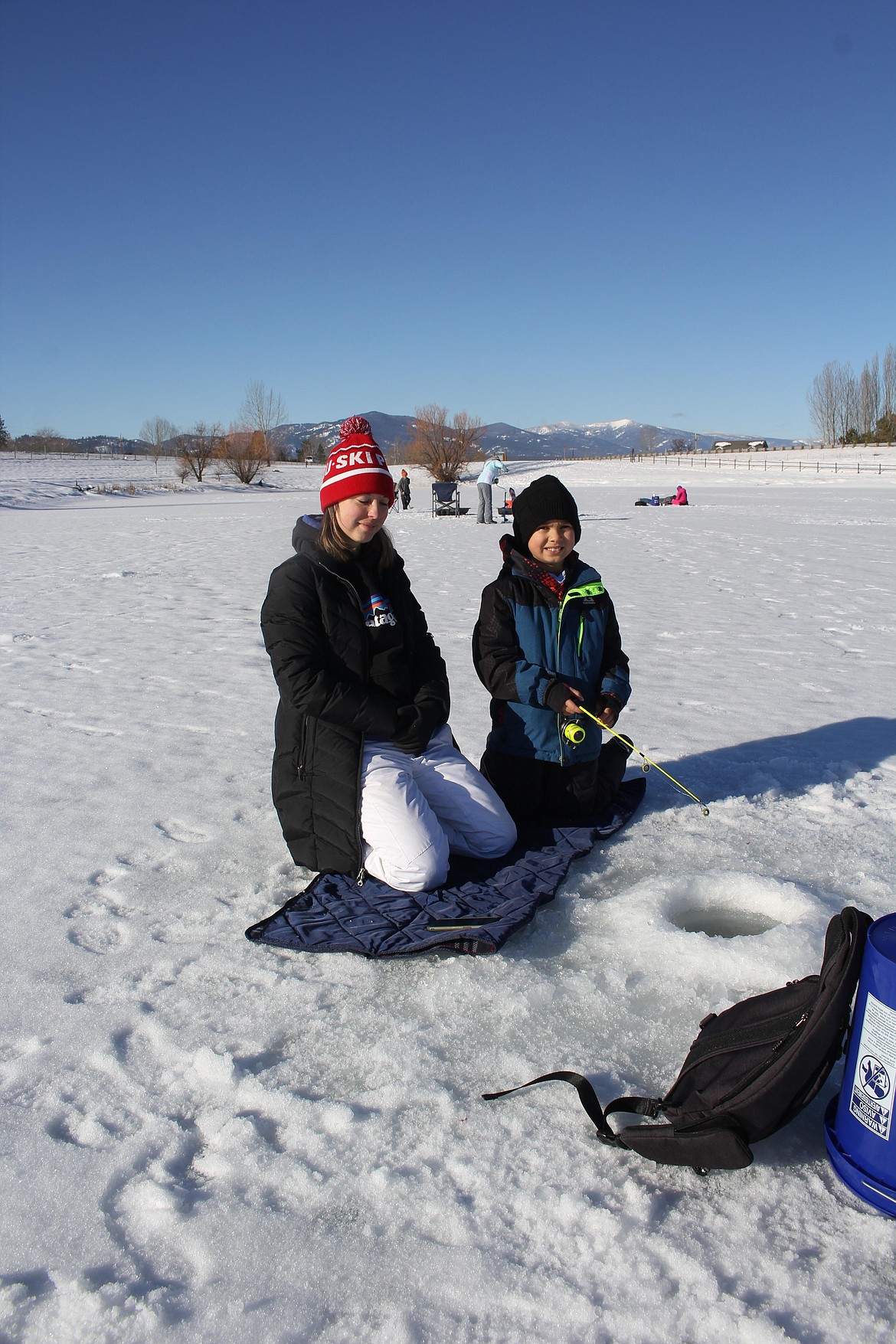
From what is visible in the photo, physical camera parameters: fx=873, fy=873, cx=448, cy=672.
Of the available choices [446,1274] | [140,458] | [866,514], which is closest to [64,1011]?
[446,1274]

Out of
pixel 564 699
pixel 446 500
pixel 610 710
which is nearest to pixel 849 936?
pixel 564 699

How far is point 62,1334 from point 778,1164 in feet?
4.51

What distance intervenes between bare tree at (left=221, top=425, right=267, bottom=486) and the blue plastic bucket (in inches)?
2023

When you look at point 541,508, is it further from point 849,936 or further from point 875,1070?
point 875,1070

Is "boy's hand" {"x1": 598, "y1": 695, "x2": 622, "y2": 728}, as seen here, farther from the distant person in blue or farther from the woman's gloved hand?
the distant person in blue

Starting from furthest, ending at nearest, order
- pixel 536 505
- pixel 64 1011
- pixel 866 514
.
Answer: pixel 866 514, pixel 536 505, pixel 64 1011

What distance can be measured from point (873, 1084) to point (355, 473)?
7.39 ft

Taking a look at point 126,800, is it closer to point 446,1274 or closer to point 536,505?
point 536,505

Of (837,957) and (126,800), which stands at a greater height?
(837,957)

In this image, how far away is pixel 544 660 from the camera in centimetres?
345

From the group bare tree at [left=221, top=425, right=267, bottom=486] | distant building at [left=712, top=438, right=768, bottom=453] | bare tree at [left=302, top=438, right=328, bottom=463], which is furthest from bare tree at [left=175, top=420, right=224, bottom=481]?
distant building at [left=712, top=438, right=768, bottom=453]

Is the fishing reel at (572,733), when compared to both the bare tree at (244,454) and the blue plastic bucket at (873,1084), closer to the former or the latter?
the blue plastic bucket at (873,1084)

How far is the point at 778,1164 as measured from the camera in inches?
71.3

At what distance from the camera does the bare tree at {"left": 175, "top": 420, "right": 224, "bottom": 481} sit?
49781 millimetres
